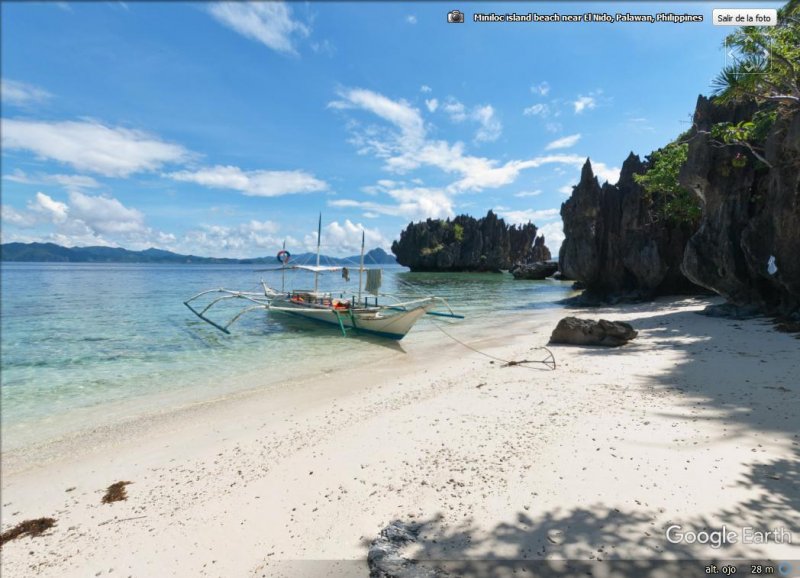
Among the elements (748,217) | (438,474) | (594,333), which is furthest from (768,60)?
(438,474)

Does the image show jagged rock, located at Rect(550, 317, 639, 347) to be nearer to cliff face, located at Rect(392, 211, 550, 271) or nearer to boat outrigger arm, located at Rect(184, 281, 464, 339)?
boat outrigger arm, located at Rect(184, 281, 464, 339)

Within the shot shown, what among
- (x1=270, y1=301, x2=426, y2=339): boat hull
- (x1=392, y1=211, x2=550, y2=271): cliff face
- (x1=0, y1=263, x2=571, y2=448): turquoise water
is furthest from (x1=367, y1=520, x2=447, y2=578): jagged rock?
(x1=392, y1=211, x2=550, y2=271): cliff face

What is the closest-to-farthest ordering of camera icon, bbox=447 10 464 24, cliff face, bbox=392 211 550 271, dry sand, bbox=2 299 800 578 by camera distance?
1. dry sand, bbox=2 299 800 578
2. camera icon, bbox=447 10 464 24
3. cliff face, bbox=392 211 550 271

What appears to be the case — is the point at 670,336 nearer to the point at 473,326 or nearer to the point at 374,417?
the point at 473,326

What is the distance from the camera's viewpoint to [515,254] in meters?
116

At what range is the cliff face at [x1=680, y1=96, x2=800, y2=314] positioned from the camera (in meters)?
12.9

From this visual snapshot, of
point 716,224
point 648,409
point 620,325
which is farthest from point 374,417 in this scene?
point 716,224

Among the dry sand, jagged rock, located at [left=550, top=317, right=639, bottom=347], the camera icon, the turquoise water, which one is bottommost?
the turquoise water

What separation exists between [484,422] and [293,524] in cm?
364

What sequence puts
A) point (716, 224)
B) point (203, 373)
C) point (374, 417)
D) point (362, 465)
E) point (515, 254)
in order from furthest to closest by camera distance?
point (515, 254) < point (716, 224) < point (203, 373) < point (374, 417) < point (362, 465)

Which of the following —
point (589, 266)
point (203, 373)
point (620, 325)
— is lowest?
point (203, 373)

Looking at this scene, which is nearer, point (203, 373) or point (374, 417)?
point (374, 417)

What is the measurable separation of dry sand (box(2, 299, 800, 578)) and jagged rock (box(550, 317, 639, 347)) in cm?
303

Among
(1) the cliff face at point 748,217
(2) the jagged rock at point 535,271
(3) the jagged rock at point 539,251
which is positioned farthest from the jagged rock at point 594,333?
(3) the jagged rock at point 539,251
